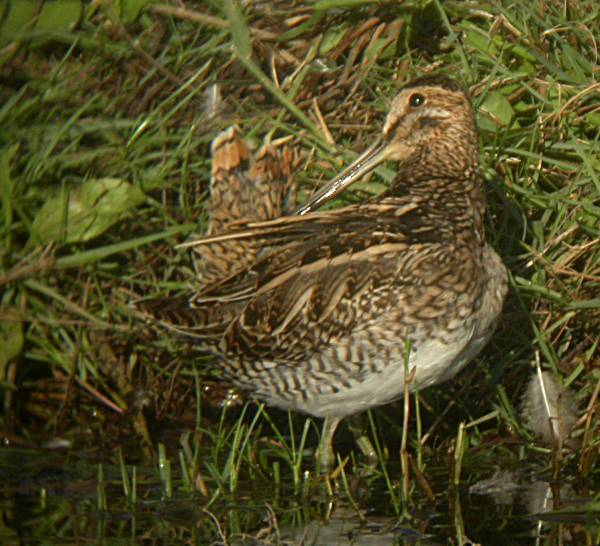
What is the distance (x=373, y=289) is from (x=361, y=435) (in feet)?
2.45

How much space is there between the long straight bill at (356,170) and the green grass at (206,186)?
0.32m

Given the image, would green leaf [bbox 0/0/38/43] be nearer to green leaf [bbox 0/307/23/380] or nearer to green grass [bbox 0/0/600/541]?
green grass [bbox 0/0/600/541]

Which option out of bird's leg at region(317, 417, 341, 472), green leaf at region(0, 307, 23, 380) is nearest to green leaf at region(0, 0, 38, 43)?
green leaf at region(0, 307, 23, 380)

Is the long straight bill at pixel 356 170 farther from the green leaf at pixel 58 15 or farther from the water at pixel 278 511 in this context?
the green leaf at pixel 58 15

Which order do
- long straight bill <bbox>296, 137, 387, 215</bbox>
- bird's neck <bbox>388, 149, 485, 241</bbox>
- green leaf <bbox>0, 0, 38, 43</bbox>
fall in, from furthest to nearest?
green leaf <bbox>0, 0, 38, 43</bbox>
long straight bill <bbox>296, 137, 387, 215</bbox>
bird's neck <bbox>388, 149, 485, 241</bbox>

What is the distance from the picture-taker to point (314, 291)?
198 inches

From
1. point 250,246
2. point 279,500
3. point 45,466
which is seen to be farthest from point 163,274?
point 279,500

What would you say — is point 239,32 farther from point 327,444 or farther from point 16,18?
point 327,444

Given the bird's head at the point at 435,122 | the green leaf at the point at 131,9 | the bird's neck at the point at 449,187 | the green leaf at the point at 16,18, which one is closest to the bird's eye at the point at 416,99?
the bird's head at the point at 435,122

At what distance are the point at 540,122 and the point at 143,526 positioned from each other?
2.17 m

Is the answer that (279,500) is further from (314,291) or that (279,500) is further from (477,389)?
(477,389)

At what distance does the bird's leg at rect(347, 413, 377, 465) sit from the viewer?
214 inches

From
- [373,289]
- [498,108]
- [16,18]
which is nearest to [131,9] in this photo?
[16,18]

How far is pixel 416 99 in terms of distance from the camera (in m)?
5.33
